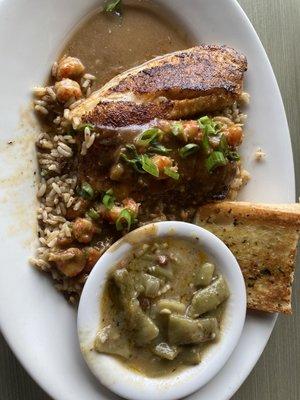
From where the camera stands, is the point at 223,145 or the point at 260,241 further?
the point at 260,241

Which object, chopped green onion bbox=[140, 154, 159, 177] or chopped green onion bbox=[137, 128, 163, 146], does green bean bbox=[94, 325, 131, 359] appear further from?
chopped green onion bbox=[137, 128, 163, 146]

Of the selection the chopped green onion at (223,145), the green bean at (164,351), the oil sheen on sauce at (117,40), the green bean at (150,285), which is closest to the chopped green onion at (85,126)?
the oil sheen on sauce at (117,40)

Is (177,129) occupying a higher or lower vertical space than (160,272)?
higher

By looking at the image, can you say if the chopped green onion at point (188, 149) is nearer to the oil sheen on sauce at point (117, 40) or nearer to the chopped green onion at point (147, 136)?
the chopped green onion at point (147, 136)

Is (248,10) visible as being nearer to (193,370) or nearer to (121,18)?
(121,18)

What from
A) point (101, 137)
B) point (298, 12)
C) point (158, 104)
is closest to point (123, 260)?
point (101, 137)

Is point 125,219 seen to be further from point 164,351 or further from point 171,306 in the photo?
point 164,351

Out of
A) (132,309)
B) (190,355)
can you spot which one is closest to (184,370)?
(190,355)
